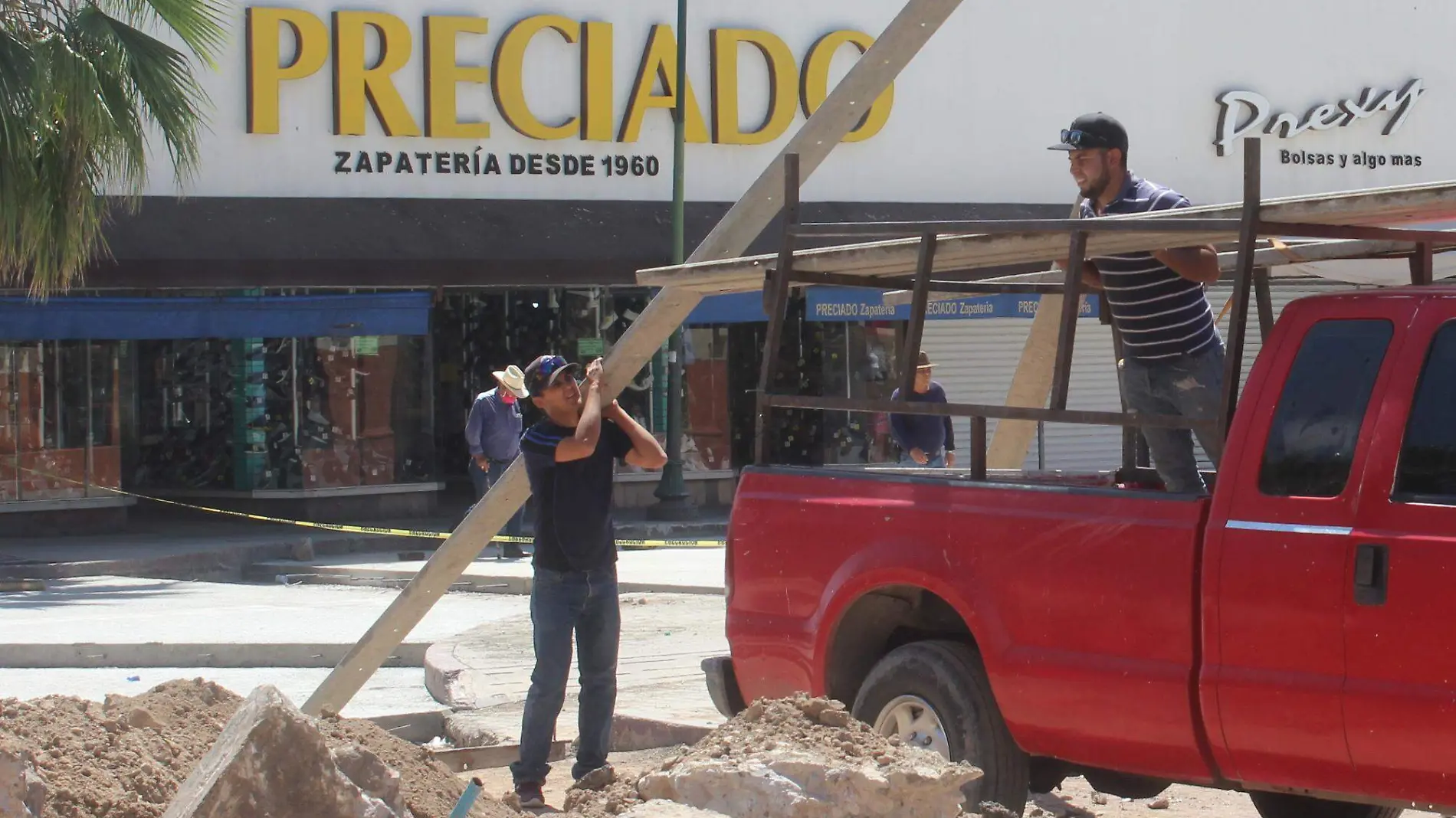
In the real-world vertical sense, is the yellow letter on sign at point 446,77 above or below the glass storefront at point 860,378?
above

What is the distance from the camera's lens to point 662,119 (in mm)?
21562

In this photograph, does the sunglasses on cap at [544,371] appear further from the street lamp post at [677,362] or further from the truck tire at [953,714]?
the street lamp post at [677,362]

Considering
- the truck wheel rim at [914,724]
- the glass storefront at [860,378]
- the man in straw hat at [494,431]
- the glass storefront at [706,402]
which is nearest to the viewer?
the truck wheel rim at [914,724]

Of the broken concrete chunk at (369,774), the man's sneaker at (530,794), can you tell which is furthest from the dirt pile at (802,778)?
the man's sneaker at (530,794)

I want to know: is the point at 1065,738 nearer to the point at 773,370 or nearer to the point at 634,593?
the point at 773,370

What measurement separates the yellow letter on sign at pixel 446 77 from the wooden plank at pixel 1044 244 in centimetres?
1368

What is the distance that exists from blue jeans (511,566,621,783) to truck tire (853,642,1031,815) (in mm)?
1537

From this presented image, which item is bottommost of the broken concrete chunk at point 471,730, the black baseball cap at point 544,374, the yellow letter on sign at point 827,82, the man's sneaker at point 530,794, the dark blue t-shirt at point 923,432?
the broken concrete chunk at point 471,730

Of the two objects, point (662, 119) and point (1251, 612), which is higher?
point (662, 119)

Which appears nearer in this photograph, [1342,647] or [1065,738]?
[1342,647]

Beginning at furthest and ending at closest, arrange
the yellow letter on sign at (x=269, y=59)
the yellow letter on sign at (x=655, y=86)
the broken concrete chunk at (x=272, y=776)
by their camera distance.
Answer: the yellow letter on sign at (x=655, y=86)
the yellow letter on sign at (x=269, y=59)
the broken concrete chunk at (x=272, y=776)

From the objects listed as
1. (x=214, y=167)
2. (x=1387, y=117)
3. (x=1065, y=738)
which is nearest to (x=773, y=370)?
(x=1065, y=738)

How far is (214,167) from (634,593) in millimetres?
8337

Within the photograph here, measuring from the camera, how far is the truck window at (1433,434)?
4816 millimetres
